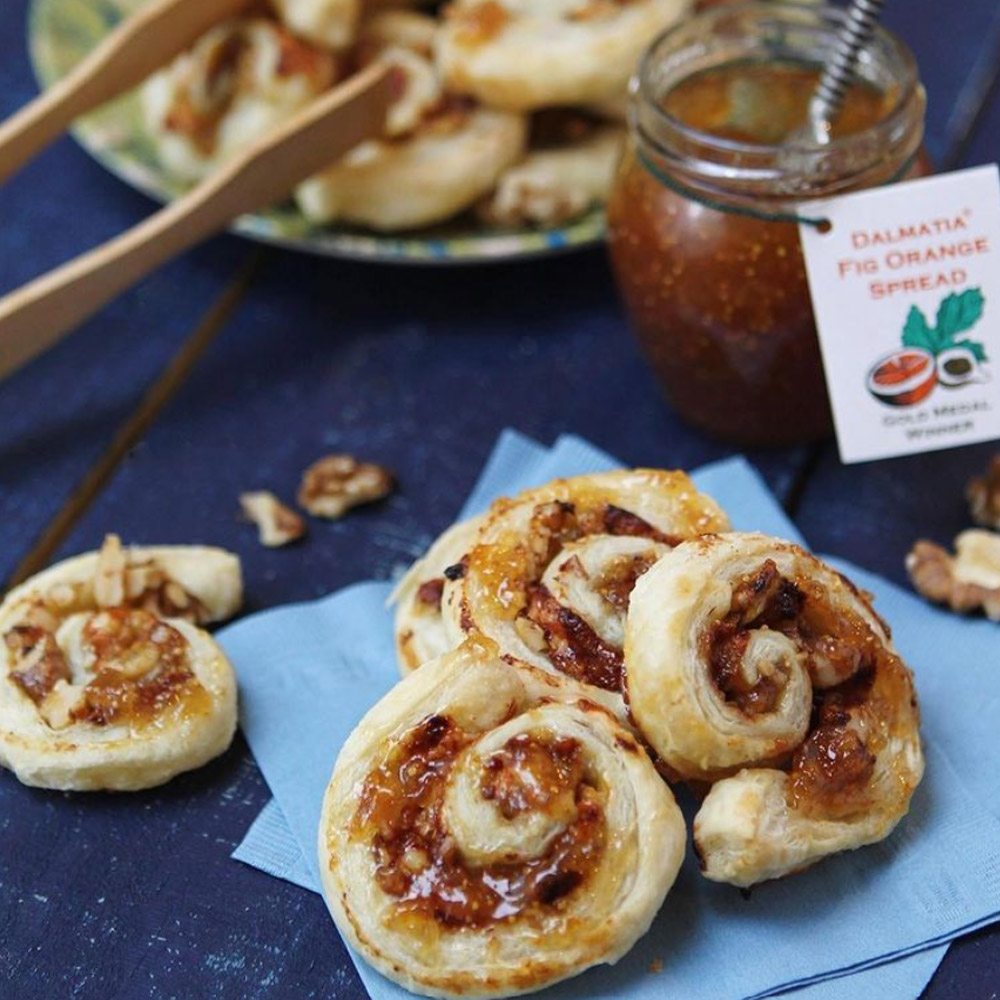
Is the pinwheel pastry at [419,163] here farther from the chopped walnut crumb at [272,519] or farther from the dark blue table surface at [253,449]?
the chopped walnut crumb at [272,519]

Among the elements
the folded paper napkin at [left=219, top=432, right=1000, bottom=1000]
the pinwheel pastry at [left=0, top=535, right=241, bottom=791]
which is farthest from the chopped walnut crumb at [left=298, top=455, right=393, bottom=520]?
the pinwheel pastry at [left=0, top=535, right=241, bottom=791]

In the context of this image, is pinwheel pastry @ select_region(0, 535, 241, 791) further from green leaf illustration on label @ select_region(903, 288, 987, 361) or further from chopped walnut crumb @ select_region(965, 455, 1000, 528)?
chopped walnut crumb @ select_region(965, 455, 1000, 528)

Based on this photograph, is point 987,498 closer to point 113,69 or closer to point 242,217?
point 242,217

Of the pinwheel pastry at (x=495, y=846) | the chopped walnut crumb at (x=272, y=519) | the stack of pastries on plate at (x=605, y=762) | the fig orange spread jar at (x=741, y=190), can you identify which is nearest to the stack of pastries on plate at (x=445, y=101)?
the fig orange spread jar at (x=741, y=190)

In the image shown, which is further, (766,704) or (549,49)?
(549,49)

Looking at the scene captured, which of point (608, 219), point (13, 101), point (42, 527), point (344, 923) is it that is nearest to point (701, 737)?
point (344, 923)

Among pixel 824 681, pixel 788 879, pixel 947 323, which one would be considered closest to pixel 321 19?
pixel 947 323
